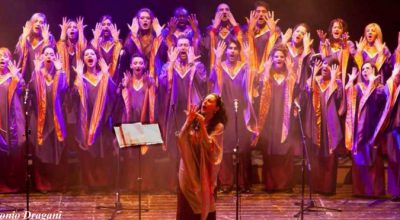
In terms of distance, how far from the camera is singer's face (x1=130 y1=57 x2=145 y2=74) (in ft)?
30.0

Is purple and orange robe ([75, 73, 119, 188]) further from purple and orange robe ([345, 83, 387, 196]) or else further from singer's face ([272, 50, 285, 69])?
purple and orange robe ([345, 83, 387, 196])

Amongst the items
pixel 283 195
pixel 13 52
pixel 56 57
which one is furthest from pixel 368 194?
pixel 13 52

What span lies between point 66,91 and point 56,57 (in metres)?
0.47

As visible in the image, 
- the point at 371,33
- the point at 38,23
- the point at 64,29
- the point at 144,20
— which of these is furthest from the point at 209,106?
the point at 38,23

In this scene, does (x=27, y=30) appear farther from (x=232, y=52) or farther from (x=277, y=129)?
(x=277, y=129)

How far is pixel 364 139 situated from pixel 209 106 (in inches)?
140

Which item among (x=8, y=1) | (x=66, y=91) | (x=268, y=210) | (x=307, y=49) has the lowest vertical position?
(x=268, y=210)

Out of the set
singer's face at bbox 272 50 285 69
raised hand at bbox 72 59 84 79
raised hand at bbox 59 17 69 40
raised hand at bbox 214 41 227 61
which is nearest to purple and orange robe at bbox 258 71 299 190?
singer's face at bbox 272 50 285 69

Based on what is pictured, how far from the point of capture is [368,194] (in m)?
9.30

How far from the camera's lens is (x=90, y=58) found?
9.16 m

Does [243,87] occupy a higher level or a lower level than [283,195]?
higher

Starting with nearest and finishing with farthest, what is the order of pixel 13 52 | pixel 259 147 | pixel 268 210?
1. pixel 268 210
2. pixel 13 52
3. pixel 259 147

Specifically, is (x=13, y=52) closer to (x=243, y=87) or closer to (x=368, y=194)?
(x=243, y=87)

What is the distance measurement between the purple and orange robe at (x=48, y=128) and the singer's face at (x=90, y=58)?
15.0 inches
